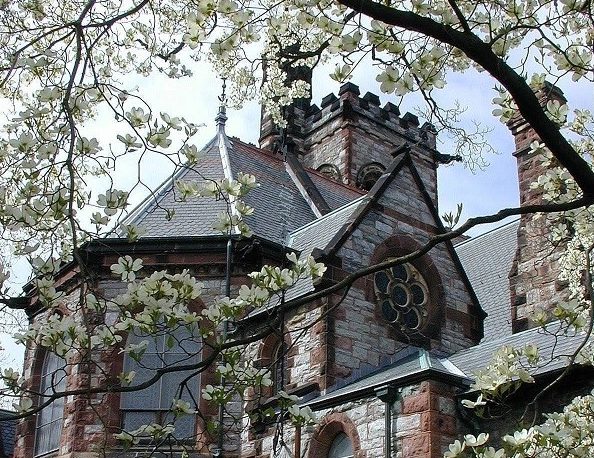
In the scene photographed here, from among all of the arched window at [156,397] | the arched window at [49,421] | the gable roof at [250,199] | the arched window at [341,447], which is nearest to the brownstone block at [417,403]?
the arched window at [341,447]

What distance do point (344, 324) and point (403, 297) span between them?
6.32 ft

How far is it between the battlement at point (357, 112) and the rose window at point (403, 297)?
15.7 m

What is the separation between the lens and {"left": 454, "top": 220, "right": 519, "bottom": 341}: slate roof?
17625 millimetres

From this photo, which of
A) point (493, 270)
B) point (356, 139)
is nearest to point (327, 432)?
point (493, 270)

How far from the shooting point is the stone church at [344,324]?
39.7 ft

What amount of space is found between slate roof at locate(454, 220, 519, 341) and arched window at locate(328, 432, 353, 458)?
521cm

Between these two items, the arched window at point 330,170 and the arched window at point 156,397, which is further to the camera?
the arched window at point 330,170

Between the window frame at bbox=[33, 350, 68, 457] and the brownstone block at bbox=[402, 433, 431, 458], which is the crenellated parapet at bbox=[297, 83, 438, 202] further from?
the brownstone block at bbox=[402, 433, 431, 458]

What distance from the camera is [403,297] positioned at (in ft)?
52.4

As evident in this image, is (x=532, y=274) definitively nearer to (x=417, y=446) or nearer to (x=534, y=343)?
(x=534, y=343)

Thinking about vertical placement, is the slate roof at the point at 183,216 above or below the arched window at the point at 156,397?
above

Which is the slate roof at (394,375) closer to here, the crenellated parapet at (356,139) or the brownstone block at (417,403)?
the brownstone block at (417,403)

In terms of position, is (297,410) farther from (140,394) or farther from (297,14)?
(140,394)

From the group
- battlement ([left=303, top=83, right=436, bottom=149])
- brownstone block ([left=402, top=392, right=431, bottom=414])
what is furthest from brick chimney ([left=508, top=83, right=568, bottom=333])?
battlement ([left=303, top=83, right=436, bottom=149])
